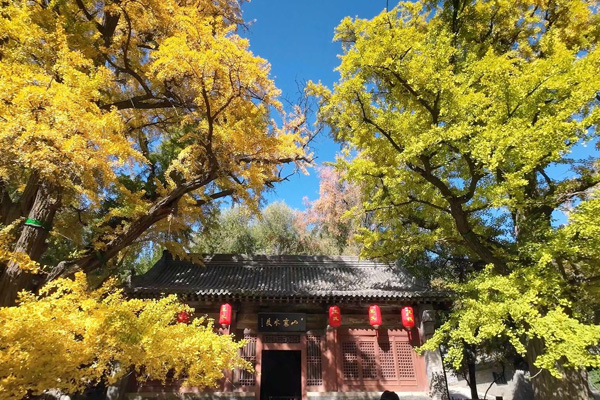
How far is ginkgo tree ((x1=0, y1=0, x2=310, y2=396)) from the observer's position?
4.60 m

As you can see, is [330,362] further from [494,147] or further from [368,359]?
[494,147]

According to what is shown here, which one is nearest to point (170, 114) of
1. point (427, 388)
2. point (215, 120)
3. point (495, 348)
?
point (215, 120)

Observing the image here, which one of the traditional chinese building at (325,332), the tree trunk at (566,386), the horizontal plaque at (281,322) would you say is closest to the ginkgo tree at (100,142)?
the traditional chinese building at (325,332)

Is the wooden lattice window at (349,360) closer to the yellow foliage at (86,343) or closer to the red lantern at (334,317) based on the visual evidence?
the red lantern at (334,317)

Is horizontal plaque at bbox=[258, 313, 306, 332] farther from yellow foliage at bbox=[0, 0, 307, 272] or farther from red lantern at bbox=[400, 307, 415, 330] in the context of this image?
→ yellow foliage at bbox=[0, 0, 307, 272]

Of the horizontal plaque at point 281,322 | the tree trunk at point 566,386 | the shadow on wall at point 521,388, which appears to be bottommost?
the shadow on wall at point 521,388

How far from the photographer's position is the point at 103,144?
17.4ft

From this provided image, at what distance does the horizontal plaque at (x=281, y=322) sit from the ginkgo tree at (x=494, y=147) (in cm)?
350

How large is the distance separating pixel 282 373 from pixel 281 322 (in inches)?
203

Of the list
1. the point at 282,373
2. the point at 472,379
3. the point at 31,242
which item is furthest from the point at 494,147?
the point at 282,373

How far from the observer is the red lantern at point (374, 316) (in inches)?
393

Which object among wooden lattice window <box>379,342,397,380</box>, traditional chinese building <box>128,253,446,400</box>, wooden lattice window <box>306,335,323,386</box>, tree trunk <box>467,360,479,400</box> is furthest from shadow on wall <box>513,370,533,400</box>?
wooden lattice window <box>306,335,323,386</box>

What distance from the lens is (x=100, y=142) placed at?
525 centimetres

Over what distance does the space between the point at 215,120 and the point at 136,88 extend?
138 inches
